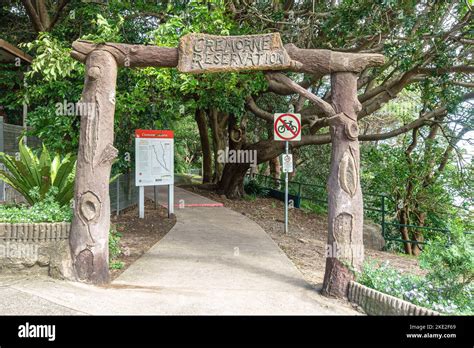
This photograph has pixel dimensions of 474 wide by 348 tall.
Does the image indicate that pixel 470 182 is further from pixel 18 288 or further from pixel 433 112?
pixel 18 288

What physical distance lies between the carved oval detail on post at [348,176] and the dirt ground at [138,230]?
3580 millimetres

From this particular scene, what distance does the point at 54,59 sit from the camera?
7.16m

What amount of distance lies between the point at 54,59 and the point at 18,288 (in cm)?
436

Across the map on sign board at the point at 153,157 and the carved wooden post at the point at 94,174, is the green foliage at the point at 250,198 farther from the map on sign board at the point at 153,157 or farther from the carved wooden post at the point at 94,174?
the carved wooden post at the point at 94,174

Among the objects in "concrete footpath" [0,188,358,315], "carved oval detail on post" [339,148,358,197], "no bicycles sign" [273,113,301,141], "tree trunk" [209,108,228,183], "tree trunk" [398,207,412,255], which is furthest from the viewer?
"tree trunk" [209,108,228,183]

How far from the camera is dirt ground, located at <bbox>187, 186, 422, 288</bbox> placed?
7.32 meters

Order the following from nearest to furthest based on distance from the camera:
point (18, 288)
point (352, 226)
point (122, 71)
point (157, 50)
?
point (18, 288) < point (352, 226) < point (157, 50) < point (122, 71)

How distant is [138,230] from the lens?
29.8 ft

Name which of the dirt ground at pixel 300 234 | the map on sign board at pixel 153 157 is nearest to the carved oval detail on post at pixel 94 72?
the map on sign board at pixel 153 157

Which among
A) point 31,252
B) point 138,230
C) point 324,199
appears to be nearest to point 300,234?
point 138,230

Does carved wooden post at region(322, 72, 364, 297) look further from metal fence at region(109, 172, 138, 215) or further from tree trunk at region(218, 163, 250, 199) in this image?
tree trunk at region(218, 163, 250, 199)

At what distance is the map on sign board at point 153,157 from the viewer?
967cm

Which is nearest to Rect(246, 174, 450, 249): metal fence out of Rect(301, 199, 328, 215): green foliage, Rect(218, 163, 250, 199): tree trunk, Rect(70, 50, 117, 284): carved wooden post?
Rect(301, 199, 328, 215): green foliage
